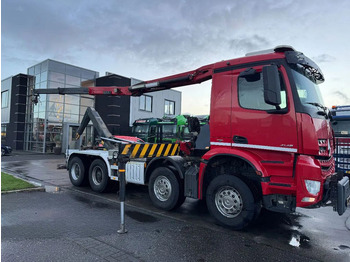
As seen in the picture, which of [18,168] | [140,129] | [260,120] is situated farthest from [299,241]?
[140,129]

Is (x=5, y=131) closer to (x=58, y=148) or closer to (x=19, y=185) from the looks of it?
(x=58, y=148)

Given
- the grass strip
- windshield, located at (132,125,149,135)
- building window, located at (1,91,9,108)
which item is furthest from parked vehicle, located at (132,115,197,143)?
building window, located at (1,91,9,108)

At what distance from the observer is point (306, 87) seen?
494 centimetres

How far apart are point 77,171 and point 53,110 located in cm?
1876

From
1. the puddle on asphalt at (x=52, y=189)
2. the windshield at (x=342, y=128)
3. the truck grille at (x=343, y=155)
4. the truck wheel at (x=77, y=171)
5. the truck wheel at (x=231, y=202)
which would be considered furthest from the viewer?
the windshield at (x=342, y=128)

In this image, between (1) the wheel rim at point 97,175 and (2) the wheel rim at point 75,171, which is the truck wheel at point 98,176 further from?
(2) the wheel rim at point 75,171

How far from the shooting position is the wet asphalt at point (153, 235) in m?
3.97

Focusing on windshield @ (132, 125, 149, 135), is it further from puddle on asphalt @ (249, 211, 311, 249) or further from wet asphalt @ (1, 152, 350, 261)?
puddle on asphalt @ (249, 211, 311, 249)

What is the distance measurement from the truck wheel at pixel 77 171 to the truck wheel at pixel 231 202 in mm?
5301

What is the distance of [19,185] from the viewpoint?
27.9ft

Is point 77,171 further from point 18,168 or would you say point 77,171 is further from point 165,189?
point 18,168

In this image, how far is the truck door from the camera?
15.0 feet

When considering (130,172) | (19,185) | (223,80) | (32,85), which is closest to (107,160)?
(130,172)

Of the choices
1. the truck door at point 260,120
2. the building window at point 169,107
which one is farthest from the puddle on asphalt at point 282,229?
the building window at point 169,107
